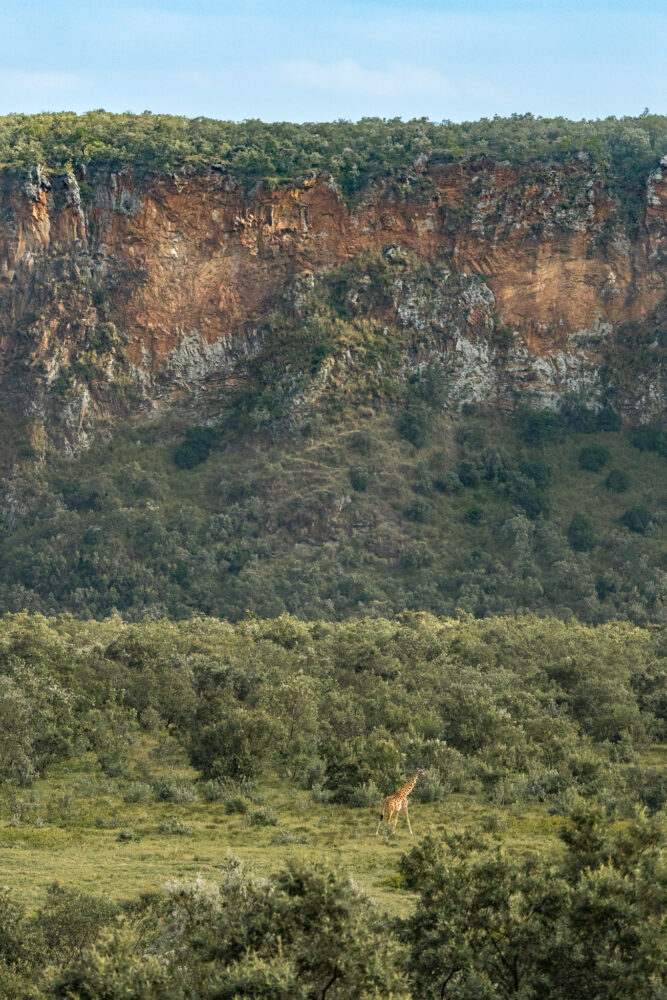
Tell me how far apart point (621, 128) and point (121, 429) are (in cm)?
3880

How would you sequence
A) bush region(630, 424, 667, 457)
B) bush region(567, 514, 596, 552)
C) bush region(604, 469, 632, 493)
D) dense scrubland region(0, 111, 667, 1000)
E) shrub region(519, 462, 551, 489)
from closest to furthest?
dense scrubland region(0, 111, 667, 1000) < bush region(567, 514, 596, 552) < bush region(604, 469, 632, 493) < shrub region(519, 462, 551, 489) < bush region(630, 424, 667, 457)

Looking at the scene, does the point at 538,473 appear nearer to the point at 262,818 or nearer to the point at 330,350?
the point at 330,350

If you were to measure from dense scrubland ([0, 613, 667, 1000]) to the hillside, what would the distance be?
1660 centimetres

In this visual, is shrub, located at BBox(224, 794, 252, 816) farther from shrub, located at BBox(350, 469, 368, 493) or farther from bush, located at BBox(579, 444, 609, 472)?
bush, located at BBox(579, 444, 609, 472)

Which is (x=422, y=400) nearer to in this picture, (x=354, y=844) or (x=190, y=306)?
(x=190, y=306)

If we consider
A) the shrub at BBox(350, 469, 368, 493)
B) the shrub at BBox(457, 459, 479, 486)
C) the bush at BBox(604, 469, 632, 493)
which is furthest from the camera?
the shrub at BBox(457, 459, 479, 486)

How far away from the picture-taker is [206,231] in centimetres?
7738

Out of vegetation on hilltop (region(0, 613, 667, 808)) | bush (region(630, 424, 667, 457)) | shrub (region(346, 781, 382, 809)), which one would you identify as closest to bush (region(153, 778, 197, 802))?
vegetation on hilltop (region(0, 613, 667, 808))

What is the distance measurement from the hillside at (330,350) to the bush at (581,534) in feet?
0.57

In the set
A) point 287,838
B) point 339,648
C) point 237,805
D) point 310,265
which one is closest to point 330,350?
point 310,265

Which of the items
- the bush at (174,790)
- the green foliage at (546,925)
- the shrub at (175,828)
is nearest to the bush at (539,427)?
the bush at (174,790)

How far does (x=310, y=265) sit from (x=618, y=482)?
22768 mm

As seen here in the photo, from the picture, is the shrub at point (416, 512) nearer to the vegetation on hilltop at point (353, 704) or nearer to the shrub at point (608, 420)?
the shrub at point (608, 420)

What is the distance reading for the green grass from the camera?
2023cm
